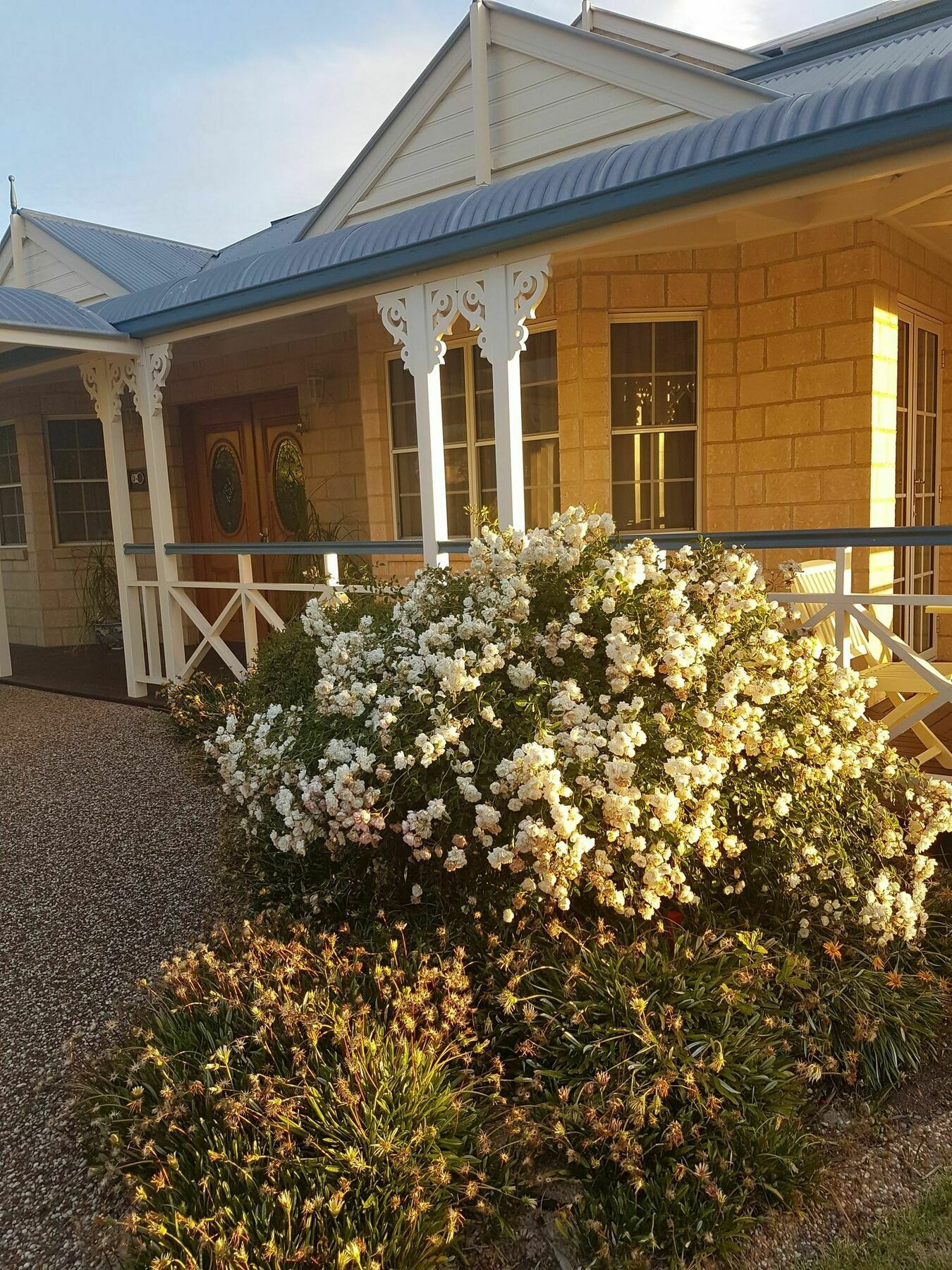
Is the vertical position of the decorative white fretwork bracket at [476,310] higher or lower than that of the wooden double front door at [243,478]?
higher

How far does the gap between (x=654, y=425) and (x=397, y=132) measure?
3.67 meters

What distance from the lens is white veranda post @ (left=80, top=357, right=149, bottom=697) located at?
7156 mm

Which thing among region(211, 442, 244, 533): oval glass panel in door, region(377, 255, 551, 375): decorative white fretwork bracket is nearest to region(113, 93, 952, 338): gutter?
region(377, 255, 551, 375): decorative white fretwork bracket

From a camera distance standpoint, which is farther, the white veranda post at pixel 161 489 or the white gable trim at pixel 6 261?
the white gable trim at pixel 6 261

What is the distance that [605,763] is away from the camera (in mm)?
2863

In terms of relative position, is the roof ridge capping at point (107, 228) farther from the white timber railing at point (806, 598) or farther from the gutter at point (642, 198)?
the gutter at point (642, 198)

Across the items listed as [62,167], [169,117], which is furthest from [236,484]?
[62,167]

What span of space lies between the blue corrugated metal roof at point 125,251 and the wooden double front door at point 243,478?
222 cm

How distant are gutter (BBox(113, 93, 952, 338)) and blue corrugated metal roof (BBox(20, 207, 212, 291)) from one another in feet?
19.4

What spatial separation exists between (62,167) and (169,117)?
259 inches

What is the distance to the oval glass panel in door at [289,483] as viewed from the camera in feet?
29.4


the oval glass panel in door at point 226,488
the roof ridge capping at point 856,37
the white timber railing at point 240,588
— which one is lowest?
the white timber railing at point 240,588

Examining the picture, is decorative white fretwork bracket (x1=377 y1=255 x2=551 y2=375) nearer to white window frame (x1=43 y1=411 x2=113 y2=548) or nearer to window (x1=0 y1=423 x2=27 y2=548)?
white window frame (x1=43 y1=411 x2=113 y2=548)

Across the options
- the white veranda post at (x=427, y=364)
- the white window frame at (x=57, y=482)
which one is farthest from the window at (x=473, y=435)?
the white window frame at (x=57, y=482)
